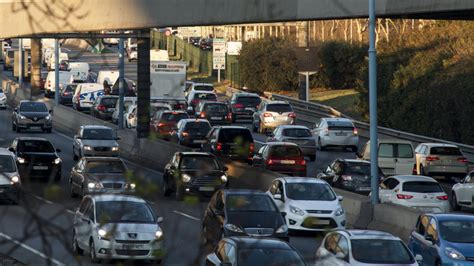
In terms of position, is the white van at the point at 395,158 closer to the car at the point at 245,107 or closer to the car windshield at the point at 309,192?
the car windshield at the point at 309,192

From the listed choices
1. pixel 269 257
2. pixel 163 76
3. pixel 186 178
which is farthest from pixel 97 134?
pixel 269 257

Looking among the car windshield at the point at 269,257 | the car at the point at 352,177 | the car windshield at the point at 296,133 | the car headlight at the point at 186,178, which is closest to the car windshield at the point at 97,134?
the car windshield at the point at 296,133

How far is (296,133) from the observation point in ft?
165

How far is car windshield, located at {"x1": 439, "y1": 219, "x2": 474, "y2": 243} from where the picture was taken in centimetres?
2141

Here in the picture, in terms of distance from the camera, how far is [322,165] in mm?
48750

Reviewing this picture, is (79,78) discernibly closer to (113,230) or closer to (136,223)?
(136,223)

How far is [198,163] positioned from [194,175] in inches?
36.2

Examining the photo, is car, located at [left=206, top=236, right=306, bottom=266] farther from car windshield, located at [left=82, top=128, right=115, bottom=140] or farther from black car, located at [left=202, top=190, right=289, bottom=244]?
car windshield, located at [left=82, top=128, right=115, bottom=140]

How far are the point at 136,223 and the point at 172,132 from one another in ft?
107

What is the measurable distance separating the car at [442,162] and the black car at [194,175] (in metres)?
9.16

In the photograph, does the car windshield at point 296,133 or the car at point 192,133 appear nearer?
the car windshield at point 296,133

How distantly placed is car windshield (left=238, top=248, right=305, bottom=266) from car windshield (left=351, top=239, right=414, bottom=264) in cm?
240

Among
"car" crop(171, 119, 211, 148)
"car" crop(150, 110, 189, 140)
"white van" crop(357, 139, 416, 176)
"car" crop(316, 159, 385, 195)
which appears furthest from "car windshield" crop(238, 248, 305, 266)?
"car" crop(150, 110, 189, 140)

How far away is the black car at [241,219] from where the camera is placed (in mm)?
24891
